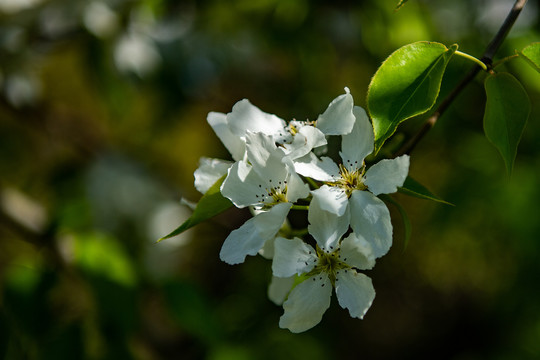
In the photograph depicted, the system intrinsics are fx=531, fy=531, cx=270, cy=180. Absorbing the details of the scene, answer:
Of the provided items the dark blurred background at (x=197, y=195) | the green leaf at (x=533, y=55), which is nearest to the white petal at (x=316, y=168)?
the green leaf at (x=533, y=55)

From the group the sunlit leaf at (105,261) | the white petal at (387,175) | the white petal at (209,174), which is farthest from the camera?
the sunlit leaf at (105,261)

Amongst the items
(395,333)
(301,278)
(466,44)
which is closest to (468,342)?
(395,333)

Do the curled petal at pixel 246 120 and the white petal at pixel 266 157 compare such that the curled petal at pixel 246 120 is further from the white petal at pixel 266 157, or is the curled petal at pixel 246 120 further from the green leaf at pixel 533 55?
the green leaf at pixel 533 55

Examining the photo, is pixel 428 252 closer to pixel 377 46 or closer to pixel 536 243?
pixel 536 243

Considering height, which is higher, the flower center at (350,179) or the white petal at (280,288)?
the flower center at (350,179)

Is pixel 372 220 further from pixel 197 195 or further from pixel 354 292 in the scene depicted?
pixel 197 195

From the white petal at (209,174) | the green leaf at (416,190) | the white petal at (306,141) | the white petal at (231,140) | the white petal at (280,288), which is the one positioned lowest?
the white petal at (280,288)
